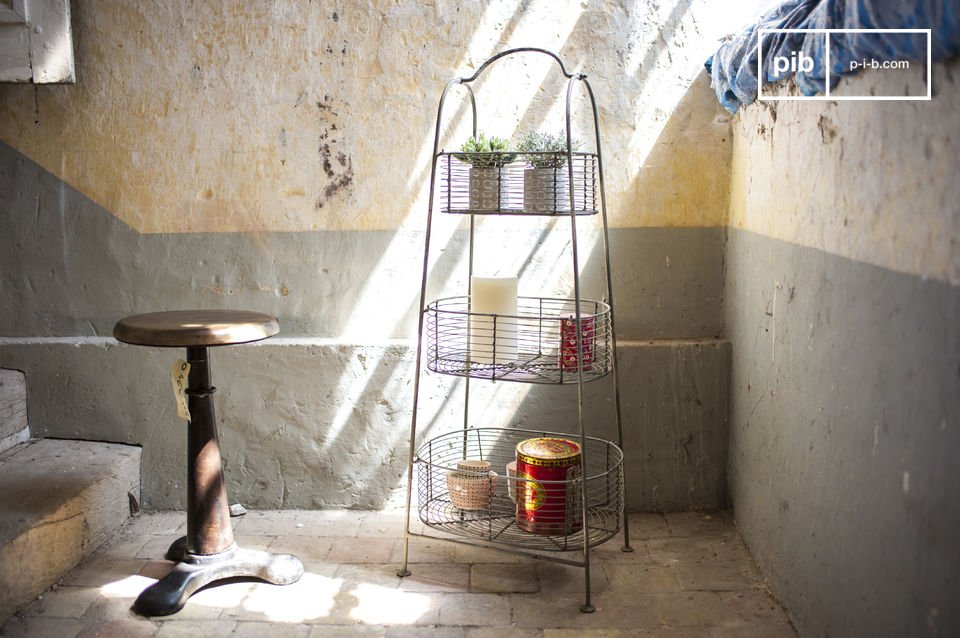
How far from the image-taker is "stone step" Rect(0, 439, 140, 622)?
2570mm

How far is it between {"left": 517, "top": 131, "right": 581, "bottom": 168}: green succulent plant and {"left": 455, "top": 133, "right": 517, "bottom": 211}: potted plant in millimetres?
54

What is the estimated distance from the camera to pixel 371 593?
8.96ft

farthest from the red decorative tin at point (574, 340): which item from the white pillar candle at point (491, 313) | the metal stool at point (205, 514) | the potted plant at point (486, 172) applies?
the metal stool at point (205, 514)

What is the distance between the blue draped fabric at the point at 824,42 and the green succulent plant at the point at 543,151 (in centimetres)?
59

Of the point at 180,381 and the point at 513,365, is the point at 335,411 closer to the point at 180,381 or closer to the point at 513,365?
the point at 180,381

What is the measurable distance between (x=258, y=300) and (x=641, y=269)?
146 centimetres

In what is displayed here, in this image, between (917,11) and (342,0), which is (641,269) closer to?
(342,0)

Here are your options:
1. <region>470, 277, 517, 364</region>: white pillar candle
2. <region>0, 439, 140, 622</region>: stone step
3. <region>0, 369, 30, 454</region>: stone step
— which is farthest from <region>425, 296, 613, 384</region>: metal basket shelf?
<region>0, 369, 30, 454</region>: stone step

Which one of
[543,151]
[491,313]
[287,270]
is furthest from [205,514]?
[543,151]

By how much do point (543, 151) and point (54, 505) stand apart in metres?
1.88

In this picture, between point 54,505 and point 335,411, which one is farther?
point 335,411

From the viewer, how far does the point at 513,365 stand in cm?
274

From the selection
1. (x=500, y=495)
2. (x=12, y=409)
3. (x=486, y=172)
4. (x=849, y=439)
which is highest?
(x=486, y=172)

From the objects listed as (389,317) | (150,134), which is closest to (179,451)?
(389,317)
